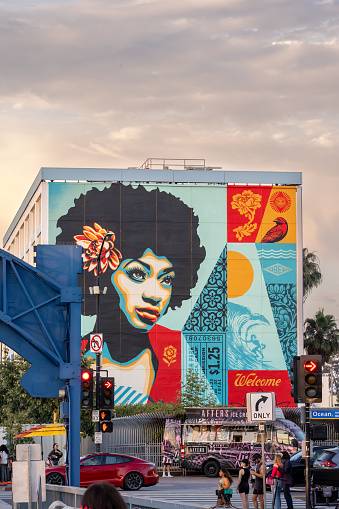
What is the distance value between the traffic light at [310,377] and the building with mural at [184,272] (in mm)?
52292

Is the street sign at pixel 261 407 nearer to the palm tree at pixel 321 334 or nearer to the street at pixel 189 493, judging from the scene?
the street at pixel 189 493

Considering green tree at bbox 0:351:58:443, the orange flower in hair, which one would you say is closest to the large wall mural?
the orange flower in hair

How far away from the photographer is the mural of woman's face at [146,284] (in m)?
73.3

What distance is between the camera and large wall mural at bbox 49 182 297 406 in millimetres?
72875

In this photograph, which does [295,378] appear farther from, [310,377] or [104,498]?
[104,498]

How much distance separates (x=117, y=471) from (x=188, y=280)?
41.3 m

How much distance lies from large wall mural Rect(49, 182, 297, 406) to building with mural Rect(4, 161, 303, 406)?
0.25 ft

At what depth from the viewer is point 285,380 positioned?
73.9 metres

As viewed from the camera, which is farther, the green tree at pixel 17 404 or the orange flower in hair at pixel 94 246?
the orange flower in hair at pixel 94 246

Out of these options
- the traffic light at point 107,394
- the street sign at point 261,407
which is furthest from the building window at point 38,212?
the street sign at point 261,407

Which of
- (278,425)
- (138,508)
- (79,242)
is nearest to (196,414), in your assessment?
(278,425)

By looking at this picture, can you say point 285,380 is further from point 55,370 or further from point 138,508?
point 138,508

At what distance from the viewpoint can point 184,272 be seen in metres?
74.2

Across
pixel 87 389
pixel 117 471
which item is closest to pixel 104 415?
pixel 117 471
